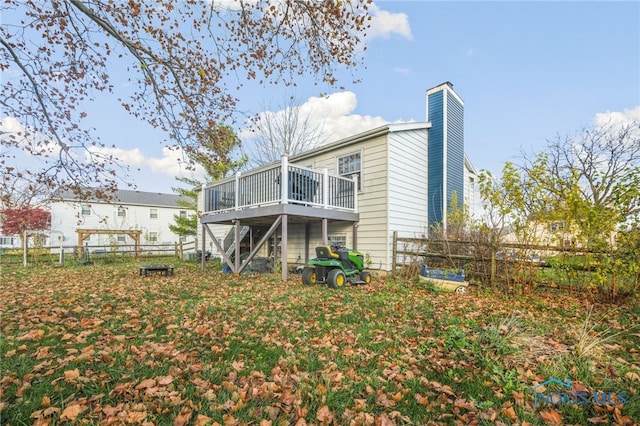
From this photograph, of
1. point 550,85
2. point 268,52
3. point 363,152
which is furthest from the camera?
point 363,152

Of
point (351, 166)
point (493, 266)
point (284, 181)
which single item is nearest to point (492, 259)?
Result: point (493, 266)

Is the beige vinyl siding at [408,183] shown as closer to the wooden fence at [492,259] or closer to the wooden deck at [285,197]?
the wooden fence at [492,259]

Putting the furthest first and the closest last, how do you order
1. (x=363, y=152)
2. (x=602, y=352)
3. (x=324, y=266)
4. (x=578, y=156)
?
(x=578, y=156) → (x=363, y=152) → (x=324, y=266) → (x=602, y=352)

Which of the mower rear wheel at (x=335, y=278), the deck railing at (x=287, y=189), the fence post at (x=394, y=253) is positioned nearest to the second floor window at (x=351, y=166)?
the deck railing at (x=287, y=189)

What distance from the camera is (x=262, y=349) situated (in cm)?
357

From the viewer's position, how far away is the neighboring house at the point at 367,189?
8.89 m

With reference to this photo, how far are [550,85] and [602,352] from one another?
893 centimetres

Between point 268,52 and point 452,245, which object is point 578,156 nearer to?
point 452,245

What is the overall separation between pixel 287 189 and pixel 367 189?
296 cm

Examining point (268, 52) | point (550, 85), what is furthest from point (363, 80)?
point (550, 85)

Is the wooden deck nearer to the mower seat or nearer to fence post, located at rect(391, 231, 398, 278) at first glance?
the mower seat

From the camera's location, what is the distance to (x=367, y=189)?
9875 mm

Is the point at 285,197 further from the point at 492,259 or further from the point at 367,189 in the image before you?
the point at 492,259

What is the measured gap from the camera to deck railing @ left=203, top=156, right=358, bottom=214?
8.48 metres
